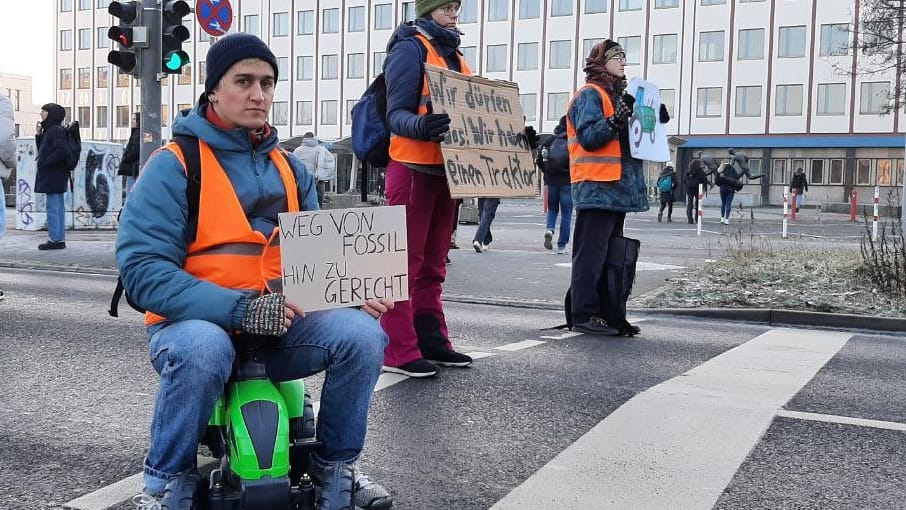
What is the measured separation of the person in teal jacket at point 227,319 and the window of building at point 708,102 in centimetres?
5919

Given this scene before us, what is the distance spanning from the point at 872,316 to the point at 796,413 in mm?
4204

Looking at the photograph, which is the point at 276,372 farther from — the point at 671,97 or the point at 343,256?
the point at 671,97

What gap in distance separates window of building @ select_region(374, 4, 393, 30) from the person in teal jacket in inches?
2679

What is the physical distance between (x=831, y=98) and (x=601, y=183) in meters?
54.7

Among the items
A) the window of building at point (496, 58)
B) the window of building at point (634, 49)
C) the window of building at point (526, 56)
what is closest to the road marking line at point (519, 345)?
the window of building at point (634, 49)

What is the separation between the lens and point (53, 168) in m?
13.5

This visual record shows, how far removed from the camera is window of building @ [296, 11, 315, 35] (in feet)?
240

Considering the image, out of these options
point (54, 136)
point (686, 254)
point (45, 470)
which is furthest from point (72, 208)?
point (45, 470)

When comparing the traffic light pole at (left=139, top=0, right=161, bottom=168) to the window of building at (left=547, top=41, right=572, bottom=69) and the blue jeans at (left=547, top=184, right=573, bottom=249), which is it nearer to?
the blue jeans at (left=547, top=184, right=573, bottom=249)

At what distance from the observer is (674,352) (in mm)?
6707

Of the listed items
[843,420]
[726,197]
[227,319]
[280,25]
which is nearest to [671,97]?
[280,25]

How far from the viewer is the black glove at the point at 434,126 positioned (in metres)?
4.93

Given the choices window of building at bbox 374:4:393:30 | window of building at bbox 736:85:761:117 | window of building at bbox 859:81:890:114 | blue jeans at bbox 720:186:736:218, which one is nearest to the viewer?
blue jeans at bbox 720:186:736:218

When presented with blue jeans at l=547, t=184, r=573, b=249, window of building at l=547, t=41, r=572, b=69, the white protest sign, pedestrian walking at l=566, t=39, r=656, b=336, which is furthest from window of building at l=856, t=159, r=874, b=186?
pedestrian walking at l=566, t=39, r=656, b=336
